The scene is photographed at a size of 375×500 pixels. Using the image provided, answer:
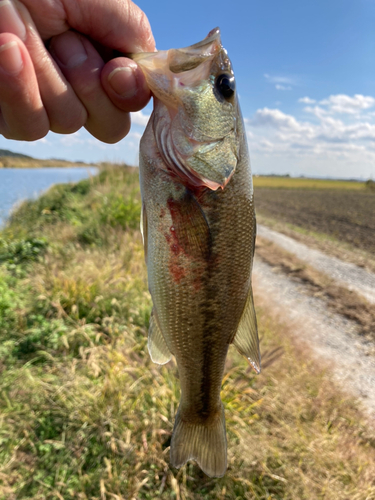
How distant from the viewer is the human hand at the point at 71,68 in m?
1.38

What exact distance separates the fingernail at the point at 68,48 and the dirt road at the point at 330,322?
5210mm

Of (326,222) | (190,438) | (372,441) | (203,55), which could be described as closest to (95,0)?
(203,55)

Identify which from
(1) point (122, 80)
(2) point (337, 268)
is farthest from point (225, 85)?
(2) point (337, 268)

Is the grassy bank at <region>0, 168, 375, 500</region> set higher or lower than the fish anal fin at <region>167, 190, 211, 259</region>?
lower

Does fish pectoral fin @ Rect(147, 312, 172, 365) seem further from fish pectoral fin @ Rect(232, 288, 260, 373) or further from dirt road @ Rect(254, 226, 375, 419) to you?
dirt road @ Rect(254, 226, 375, 419)

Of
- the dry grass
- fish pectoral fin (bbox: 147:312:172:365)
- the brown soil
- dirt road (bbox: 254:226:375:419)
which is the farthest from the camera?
the dry grass

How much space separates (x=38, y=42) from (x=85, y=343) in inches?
146

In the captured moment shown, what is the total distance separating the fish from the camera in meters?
1.54

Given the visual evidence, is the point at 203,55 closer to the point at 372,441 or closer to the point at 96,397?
the point at 96,397

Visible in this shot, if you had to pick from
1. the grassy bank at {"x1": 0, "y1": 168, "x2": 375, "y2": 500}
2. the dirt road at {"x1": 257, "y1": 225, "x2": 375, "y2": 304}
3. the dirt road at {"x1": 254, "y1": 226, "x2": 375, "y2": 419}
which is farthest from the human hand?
the dirt road at {"x1": 257, "y1": 225, "x2": 375, "y2": 304}

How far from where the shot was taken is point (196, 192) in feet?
5.17

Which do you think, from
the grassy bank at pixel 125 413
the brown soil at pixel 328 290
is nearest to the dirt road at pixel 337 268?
the brown soil at pixel 328 290

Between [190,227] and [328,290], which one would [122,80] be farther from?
[328,290]

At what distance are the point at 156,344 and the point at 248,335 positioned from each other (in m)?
0.49
